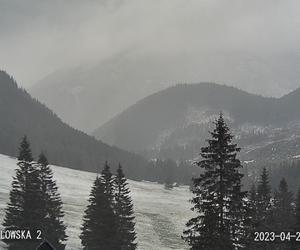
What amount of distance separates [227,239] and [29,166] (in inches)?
933

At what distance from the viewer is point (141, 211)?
117750 mm

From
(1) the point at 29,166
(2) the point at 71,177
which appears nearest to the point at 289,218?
(1) the point at 29,166

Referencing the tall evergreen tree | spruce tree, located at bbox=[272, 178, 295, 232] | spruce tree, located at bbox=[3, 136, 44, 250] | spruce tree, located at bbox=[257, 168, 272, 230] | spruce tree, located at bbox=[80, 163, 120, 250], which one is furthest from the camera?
spruce tree, located at bbox=[272, 178, 295, 232]

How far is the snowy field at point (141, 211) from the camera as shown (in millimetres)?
83188

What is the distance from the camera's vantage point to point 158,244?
82.7 m

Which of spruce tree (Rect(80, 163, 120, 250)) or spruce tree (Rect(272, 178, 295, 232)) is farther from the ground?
spruce tree (Rect(272, 178, 295, 232))

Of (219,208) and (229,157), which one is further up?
(229,157)

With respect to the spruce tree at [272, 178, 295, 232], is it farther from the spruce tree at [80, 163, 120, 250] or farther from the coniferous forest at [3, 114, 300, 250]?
the spruce tree at [80, 163, 120, 250]

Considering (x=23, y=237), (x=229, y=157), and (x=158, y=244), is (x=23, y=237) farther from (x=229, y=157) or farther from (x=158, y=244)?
(x=158, y=244)

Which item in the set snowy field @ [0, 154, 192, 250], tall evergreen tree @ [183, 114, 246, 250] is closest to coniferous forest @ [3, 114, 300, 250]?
tall evergreen tree @ [183, 114, 246, 250]

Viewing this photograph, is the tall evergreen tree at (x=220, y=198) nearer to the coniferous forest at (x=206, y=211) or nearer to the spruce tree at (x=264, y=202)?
the coniferous forest at (x=206, y=211)
